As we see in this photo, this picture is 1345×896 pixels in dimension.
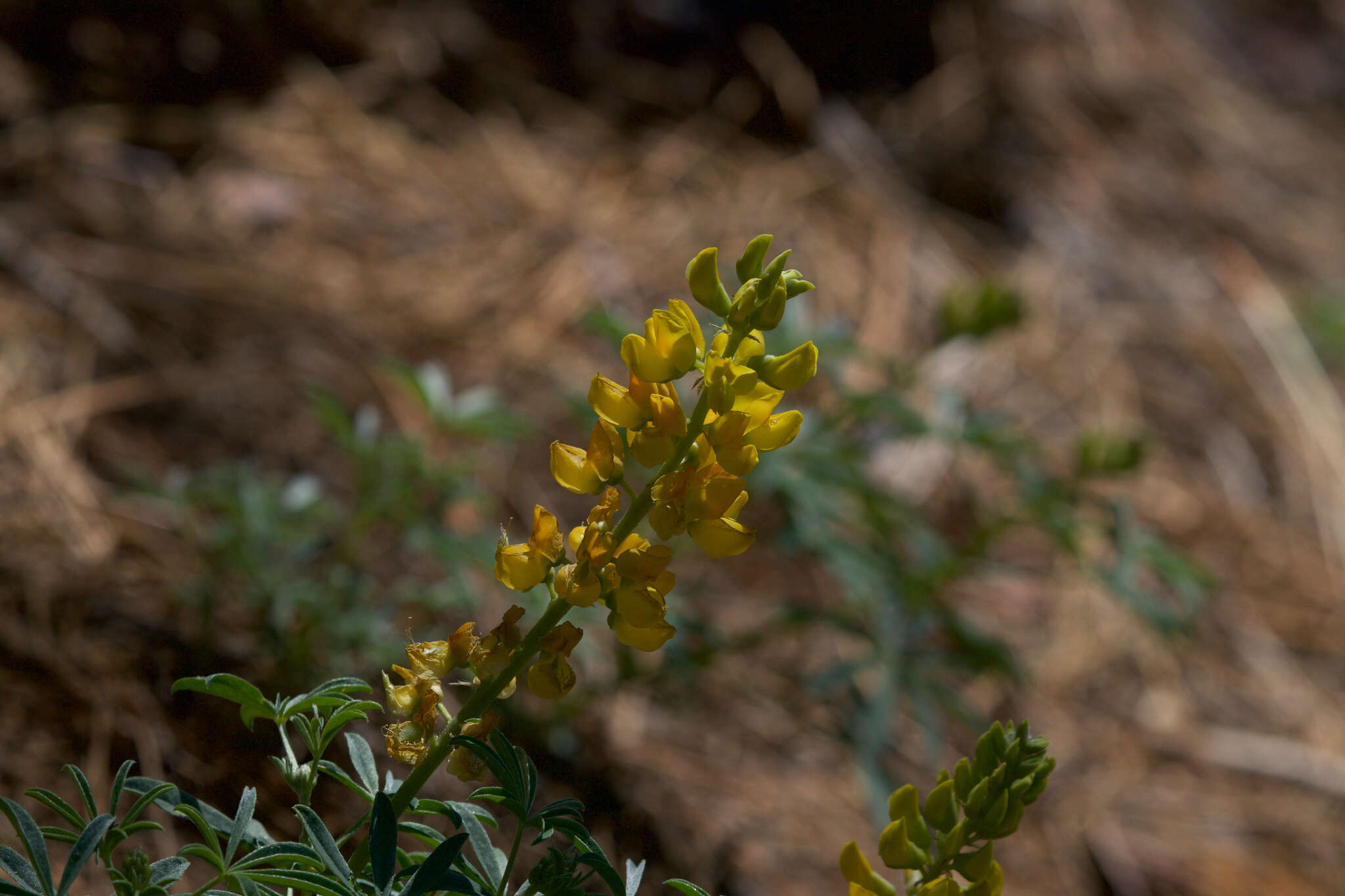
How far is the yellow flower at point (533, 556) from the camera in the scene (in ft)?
2.59

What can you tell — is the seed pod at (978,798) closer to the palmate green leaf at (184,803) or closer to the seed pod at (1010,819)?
the seed pod at (1010,819)

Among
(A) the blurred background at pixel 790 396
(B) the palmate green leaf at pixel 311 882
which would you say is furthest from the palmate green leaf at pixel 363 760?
(A) the blurred background at pixel 790 396

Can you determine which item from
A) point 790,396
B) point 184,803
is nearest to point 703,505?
point 184,803

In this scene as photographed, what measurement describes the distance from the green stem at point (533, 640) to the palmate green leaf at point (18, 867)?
0.78 feet

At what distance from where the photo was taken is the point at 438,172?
308 cm

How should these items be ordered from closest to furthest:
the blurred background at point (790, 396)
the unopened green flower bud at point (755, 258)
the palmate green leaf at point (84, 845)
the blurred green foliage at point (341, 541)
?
1. the palmate green leaf at point (84, 845)
2. the unopened green flower bud at point (755, 258)
3. the blurred green foliage at point (341, 541)
4. the blurred background at point (790, 396)

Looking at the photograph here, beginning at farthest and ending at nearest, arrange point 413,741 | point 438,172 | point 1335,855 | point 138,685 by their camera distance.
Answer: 1. point 438,172
2. point 1335,855
3. point 138,685
4. point 413,741

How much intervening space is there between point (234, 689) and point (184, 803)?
0.10 meters

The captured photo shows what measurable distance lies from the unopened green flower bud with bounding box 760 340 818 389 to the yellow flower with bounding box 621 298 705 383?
0.20 ft

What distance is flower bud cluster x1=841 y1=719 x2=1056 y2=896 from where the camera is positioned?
0.80 metres

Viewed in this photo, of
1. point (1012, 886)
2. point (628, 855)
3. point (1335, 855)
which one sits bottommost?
point (1335, 855)

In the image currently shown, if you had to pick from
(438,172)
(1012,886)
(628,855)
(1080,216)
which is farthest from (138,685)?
(1080,216)

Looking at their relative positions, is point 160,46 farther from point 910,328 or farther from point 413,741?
point 413,741

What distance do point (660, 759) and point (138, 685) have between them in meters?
0.88
